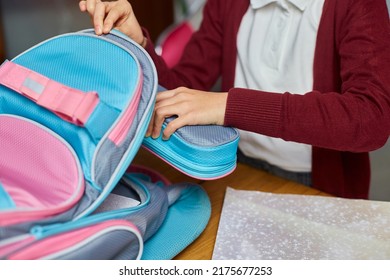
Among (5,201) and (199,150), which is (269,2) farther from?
(5,201)

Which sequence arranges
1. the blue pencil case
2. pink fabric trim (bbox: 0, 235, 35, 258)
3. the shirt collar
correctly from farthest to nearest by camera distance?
the shirt collar, the blue pencil case, pink fabric trim (bbox: 0, 235, 35, 258)

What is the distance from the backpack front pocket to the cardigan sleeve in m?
0.22

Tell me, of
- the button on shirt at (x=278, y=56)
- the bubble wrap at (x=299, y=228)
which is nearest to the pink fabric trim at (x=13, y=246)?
the bubble wrap at (x=299, y=228)

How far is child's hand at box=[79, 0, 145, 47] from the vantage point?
0.63m

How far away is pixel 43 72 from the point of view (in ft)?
1.88

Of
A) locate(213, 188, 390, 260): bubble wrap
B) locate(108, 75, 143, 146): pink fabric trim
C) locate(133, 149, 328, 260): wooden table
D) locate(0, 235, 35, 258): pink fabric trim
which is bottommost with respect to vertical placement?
locate(133, 149, 328, 260): wooden table

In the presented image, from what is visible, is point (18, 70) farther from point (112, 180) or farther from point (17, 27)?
point (17, 27)

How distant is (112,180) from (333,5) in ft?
1.38

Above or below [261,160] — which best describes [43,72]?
above

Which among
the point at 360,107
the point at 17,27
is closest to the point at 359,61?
the point at 360,107

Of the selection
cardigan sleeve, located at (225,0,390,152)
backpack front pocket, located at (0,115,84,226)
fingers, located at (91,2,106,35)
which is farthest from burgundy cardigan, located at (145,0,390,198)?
backpack front pocket, located at (0,115,84,226)

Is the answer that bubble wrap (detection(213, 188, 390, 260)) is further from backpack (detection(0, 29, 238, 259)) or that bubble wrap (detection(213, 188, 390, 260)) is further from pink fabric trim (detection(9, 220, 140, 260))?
pink fabric trim (detection(9, 220, 140, 260))

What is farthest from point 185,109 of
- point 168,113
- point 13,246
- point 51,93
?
point 13,246

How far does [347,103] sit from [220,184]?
21cm
